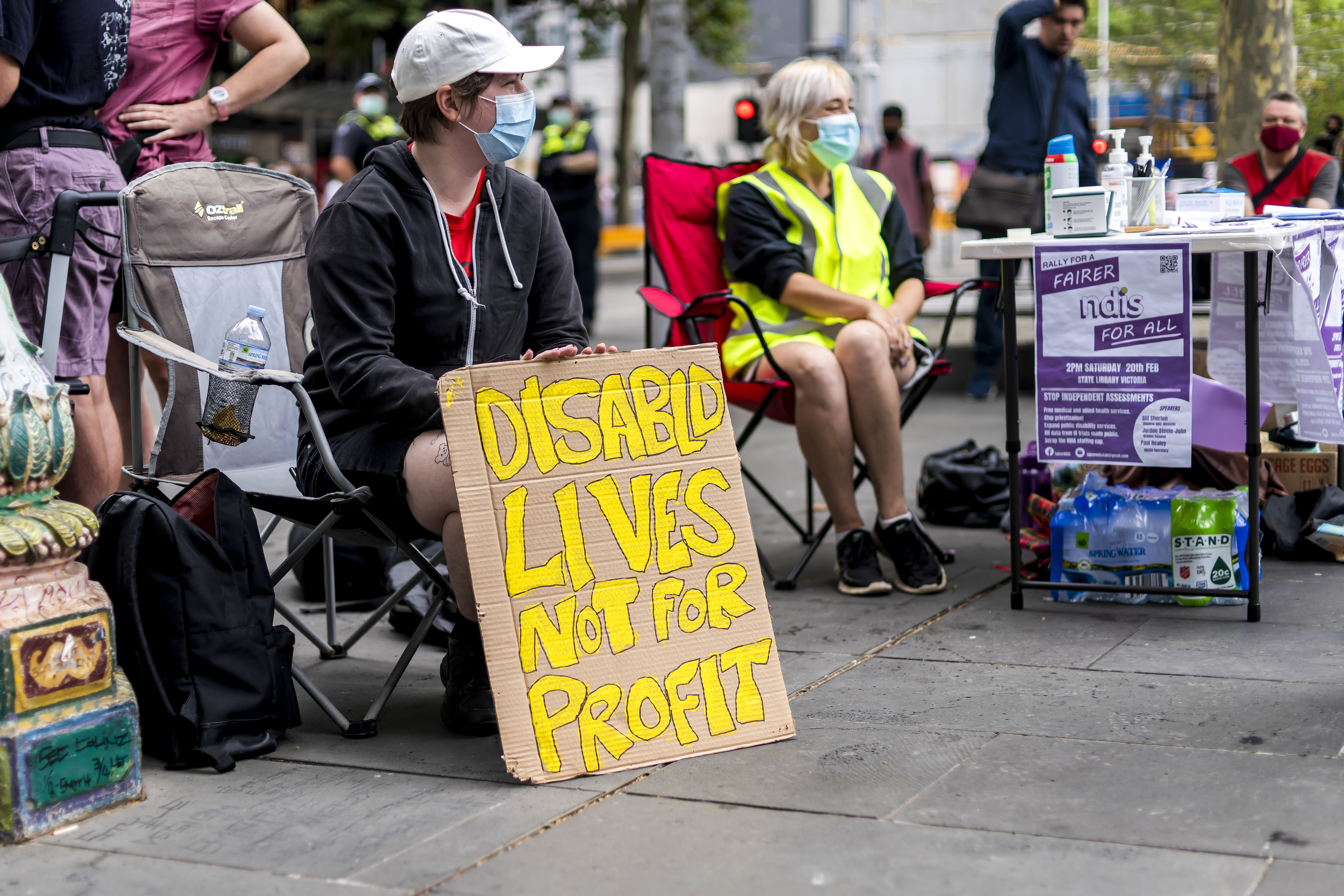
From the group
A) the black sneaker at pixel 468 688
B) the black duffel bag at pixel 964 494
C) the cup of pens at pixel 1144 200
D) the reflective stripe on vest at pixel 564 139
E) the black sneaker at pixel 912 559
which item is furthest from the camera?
the reflective stripe on vest at pixel 564 139

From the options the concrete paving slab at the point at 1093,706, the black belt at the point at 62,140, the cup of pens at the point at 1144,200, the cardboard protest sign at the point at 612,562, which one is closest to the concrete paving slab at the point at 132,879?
the cardboard protest sign at the point at 612,562

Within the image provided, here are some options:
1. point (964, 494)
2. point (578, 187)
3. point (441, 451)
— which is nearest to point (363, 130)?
point (578, 187)

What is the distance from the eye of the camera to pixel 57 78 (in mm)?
3502

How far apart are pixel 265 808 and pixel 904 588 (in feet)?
6.84

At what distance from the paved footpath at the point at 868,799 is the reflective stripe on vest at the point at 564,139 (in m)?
7.17

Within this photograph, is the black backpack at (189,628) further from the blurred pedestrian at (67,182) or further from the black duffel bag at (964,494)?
the black duffel bag at (964,494)

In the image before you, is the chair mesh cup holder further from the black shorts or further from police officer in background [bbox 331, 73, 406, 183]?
police officer in background [bbox 331, 73, 406, 183]

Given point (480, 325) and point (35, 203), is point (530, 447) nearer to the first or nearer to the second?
point (480, 325)

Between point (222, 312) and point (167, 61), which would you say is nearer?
point (222, 312)

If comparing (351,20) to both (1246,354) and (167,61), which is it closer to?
(167,61)

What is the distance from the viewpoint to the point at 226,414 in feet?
10.8

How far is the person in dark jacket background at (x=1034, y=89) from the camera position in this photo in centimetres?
686

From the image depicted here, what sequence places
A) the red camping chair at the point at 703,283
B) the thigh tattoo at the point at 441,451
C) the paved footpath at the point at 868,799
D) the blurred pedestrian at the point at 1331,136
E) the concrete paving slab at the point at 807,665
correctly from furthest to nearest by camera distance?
1. the blurred pedestrian at the point at 1331,136
2. the red camping chair at the point at 703,283
3. the concrete paving slab at the point at 807,665
4. the thigh tattoo at the point at 441,451
5. the paved footpath at the point at 868,799

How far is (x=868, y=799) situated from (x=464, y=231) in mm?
1438
